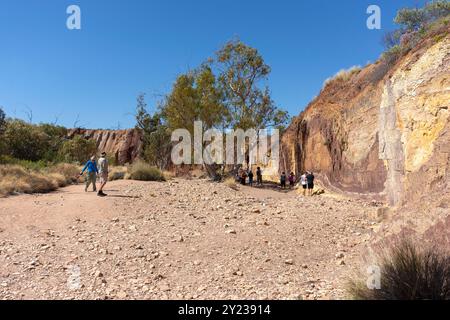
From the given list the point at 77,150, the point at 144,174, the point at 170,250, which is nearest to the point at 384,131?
the point at 170,250

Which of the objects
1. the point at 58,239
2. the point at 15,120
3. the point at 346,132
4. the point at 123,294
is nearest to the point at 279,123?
the point at 346,132

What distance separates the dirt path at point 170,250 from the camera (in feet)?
14.7

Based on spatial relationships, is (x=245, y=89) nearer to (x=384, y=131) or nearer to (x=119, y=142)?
(x=384, y=131)

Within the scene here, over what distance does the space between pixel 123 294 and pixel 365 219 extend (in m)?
7.09

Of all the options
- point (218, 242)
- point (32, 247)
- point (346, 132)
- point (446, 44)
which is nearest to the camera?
point (32, 247)

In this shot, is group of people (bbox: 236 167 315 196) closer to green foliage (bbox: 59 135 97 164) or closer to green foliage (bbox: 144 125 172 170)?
green foliage (bbox: 144 125 172 170)

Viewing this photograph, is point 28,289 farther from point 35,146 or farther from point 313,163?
point 35,146

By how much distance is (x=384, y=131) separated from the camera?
967 centimetres

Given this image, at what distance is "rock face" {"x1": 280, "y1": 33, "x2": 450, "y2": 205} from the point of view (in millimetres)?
7398

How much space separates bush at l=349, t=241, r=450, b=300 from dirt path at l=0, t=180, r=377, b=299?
515mm

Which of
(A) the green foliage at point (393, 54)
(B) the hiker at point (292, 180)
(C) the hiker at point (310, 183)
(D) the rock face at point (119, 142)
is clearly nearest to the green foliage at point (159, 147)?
(B) the hiker at point (292, 180)

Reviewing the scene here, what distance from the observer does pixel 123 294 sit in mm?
4285

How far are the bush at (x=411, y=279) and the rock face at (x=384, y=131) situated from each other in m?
2.51

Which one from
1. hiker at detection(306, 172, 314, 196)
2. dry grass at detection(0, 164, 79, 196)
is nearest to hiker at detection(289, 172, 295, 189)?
hiker at detection(306, 172, 314, 196)
